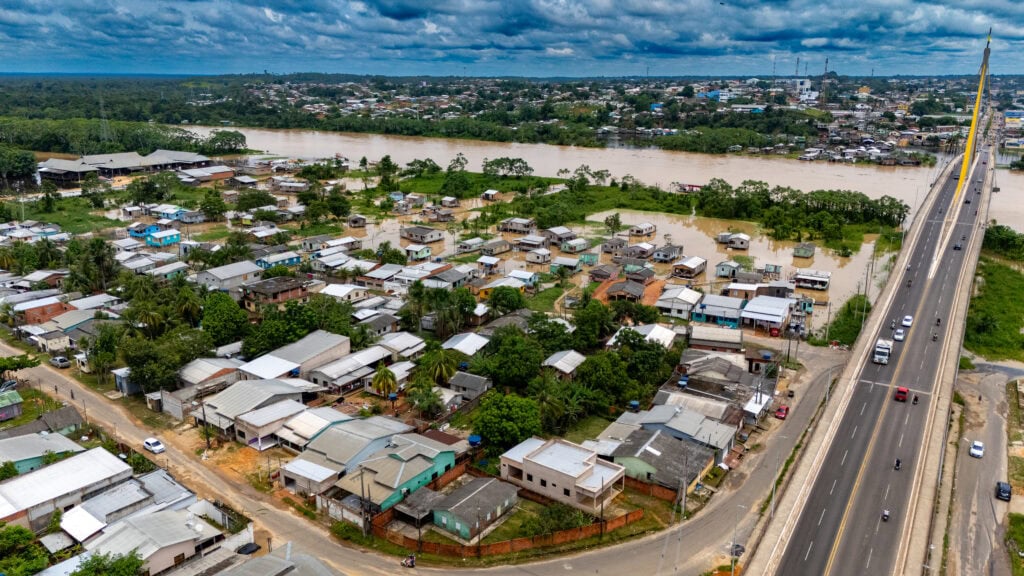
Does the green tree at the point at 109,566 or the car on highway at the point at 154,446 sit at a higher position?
Result: the green tree at the point at 109,566

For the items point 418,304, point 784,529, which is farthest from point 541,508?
point 418,304

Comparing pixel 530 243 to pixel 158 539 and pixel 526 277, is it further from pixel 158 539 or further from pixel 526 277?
pixel 158 539

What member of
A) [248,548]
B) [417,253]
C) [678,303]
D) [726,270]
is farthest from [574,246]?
[248,548]

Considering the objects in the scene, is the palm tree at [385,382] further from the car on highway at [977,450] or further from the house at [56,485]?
the car on highway at [977,450]

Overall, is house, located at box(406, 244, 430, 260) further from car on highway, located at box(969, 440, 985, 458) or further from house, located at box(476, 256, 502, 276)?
car on highway, located at box(969, 440, 985, 458)

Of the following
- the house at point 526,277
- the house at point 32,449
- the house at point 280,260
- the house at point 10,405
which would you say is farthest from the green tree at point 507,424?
the house at point 280,260
